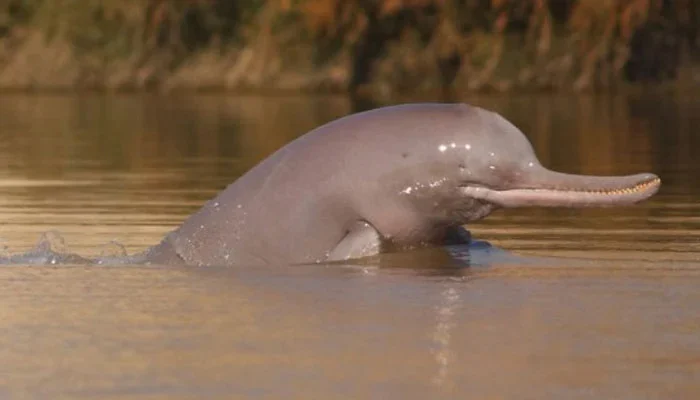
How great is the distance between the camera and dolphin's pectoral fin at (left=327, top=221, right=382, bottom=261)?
1134 cm

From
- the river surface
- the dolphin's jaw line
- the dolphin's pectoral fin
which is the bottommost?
the river surface

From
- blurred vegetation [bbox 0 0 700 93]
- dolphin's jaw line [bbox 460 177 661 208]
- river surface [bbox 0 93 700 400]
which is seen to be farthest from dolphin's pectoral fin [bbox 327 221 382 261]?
blurred vegetation [bbox 0 0 700 93]

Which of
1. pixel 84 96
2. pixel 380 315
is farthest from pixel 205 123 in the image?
pixel 380 315

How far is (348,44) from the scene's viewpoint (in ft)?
160

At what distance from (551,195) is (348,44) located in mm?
37419

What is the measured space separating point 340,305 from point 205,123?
23.4 metres

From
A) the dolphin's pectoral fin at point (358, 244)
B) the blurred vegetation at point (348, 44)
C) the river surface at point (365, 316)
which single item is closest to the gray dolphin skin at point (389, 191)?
the dolphin's pectoral fin at point (358, 244)

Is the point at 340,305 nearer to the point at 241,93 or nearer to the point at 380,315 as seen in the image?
the point at 380,315

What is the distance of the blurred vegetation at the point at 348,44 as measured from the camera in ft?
154

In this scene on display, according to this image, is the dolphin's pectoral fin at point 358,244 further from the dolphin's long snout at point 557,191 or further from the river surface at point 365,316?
the dolphin's long snout at point 557,191

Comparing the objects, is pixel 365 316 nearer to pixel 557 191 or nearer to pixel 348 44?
pixel 557 191

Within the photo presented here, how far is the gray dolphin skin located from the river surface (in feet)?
1.00

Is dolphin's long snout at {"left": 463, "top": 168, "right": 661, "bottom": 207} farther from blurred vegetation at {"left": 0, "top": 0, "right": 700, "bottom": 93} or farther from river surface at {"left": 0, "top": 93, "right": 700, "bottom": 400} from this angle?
blurred vegetation at {"left": 0, "top": 0, "right": 700, "bottom": 93}

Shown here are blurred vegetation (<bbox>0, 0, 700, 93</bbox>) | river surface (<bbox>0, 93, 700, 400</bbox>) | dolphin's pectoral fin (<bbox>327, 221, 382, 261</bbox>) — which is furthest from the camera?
blurred vegetation (<bbox>0, 0, 700, 93</bbox>)
